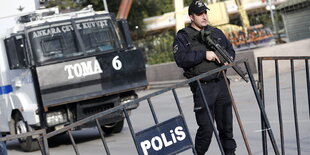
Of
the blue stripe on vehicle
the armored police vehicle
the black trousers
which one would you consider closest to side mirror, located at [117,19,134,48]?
the armored police vehicle

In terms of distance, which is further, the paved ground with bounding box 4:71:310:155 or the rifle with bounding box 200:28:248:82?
the paved ground with bounding box 4:71:310:155

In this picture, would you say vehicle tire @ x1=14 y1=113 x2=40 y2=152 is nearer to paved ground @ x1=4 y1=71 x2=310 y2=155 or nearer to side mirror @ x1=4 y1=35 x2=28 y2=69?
paved ground @ x1=4 y1=71 x2=310 y2=155

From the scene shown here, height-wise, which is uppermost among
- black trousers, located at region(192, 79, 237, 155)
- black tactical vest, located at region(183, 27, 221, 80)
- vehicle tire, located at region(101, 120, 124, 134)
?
black tactical vest, located at region(183, 27, 221, 80)

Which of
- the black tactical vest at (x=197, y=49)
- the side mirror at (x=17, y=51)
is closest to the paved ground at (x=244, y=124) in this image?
the side mirror at (x=17, y=51)

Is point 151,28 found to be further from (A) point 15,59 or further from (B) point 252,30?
(A) point 15,59

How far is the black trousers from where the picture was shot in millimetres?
7062

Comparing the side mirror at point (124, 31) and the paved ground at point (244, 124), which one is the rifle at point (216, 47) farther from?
the side mirror at point (124, 31)

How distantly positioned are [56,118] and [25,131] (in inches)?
38.0

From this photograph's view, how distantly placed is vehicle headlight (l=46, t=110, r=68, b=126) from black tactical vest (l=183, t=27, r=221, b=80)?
6.92 meters

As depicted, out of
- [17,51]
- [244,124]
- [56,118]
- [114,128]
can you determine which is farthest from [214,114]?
[114,128]

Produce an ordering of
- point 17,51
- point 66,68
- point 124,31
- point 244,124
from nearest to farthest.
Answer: point 244,124 → point 66,68 → point 17,51 → point 124,31

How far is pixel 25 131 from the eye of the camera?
1438cm

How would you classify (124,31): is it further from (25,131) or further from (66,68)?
(25,131)

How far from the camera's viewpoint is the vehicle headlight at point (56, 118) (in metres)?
13.7
